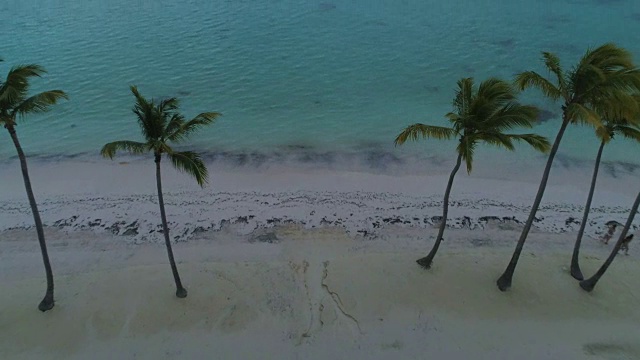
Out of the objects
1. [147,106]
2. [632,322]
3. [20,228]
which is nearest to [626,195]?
[632,322]

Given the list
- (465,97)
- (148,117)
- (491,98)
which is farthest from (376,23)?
(148,117)

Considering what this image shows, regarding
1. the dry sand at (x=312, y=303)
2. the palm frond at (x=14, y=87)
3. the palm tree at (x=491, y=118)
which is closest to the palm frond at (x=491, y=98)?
the palm tree at (x=491, y=118)

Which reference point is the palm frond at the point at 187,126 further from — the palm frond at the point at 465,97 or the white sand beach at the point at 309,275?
the palm frond at the point at 465,97

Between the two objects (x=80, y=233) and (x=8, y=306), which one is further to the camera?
(x=80, y=233)

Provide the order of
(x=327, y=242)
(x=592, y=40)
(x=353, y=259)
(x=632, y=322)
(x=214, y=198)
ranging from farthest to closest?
(x=592, y=40) < (x=214, y=198) < (x=327, y=242) < (x=353, y=259) < (x=632, y=322)

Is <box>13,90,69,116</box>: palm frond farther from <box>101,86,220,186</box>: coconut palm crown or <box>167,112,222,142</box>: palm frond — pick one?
<box>167,112,222,142</box>: palm frond

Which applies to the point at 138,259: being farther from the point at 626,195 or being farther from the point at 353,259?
the point at 626,195

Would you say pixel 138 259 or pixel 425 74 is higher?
pixel 425 74
